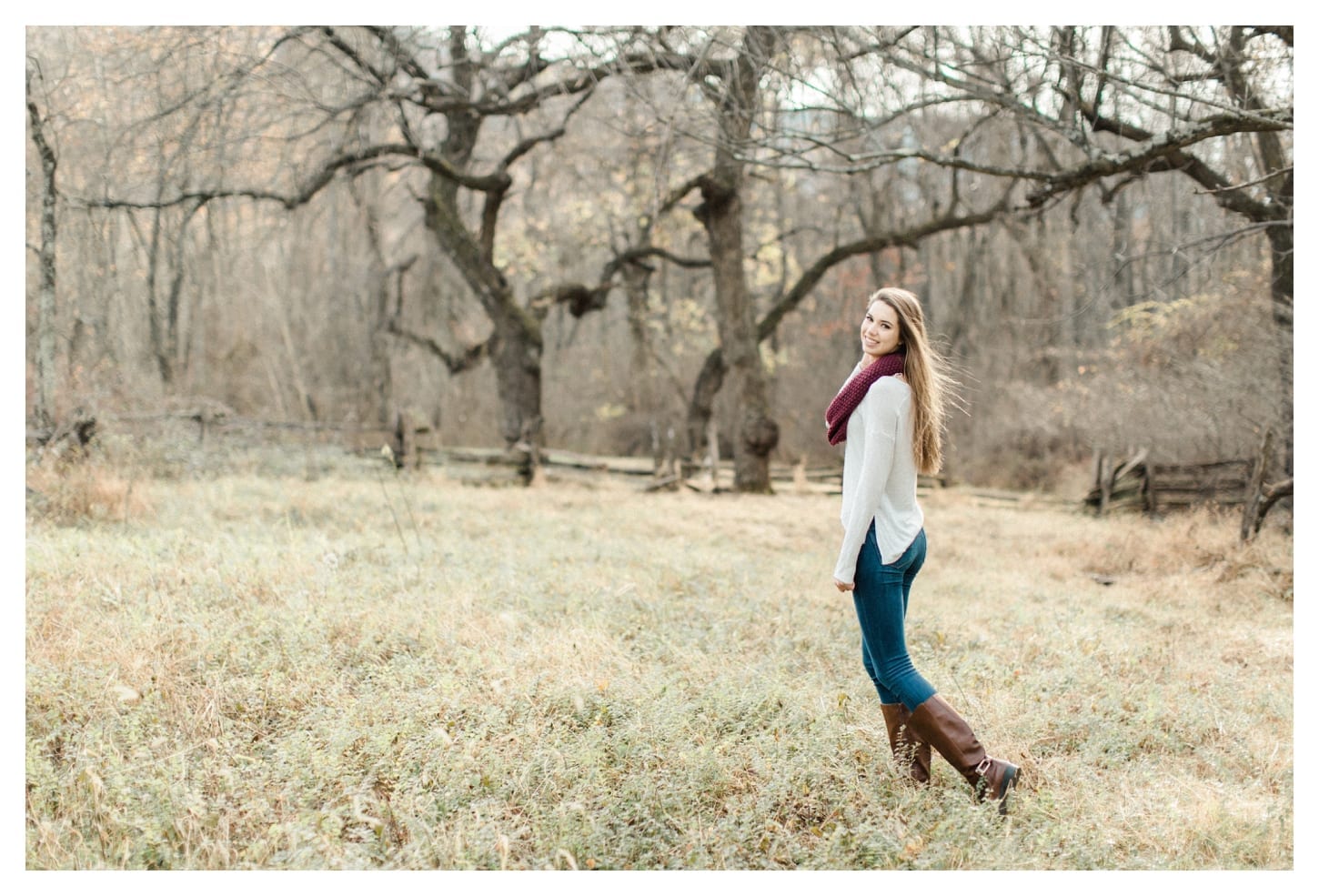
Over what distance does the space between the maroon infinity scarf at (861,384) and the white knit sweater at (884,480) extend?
0.03 meters

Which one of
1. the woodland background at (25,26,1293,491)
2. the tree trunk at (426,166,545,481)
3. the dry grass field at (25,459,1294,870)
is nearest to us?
the dry grass field at (25,459,1294,870)

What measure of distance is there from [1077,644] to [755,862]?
3.34 metres

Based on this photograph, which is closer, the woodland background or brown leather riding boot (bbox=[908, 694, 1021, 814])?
brown leather riding boot (bbox=[908, 694, 1021, 814])

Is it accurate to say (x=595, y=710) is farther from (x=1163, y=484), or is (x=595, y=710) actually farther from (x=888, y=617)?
(x=1163, y=484)

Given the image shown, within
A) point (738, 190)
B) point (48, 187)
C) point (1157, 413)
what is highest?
point (738, 190)

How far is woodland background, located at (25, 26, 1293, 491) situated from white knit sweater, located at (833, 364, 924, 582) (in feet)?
8.24

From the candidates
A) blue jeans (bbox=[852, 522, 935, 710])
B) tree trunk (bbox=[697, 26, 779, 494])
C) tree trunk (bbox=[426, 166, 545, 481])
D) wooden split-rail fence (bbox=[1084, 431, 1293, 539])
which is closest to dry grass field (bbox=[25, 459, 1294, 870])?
blue jeans (bbox=[852, 522, 935, 710])

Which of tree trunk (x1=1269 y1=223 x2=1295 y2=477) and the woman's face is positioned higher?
tree trunk (x1=1269 y1=223 x2=1295 y2=477)

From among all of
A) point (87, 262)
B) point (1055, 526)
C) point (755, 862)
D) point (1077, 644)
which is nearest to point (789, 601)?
point (1077, 644)

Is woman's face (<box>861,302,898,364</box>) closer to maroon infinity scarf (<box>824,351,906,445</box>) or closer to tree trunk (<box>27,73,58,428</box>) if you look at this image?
maroon infinity scarf (<box>824,351,906,445</box>)

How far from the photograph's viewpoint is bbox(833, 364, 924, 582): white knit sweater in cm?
336

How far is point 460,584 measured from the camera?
6309 millimetres

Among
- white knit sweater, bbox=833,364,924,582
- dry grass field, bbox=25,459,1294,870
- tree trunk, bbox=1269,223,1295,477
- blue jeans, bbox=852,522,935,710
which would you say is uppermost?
tree trunk, bbox=1269,223,1295,477

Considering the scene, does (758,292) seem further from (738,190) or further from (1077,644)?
(1077,644)
